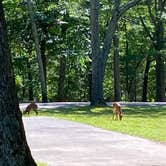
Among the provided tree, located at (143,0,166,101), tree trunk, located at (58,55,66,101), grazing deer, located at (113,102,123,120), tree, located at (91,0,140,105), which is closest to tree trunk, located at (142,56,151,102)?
tree, located at (143,0,166,101)

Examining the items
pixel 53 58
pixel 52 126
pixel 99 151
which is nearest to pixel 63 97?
pixel 53 58

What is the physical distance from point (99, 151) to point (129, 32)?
1848 inches

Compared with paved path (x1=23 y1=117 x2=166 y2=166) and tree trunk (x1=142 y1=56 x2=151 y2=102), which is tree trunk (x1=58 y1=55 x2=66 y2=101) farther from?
paved path (x1=23 y1=117 x2=166 y2=166)

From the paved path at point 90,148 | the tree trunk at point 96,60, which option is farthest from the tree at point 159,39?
the paved path at point 90,148

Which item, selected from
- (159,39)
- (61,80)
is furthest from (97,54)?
(61,80)

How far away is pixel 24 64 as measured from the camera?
186ft

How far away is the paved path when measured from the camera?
38.6 feet

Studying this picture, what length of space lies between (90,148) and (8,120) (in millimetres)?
5918

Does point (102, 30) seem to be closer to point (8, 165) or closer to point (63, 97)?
point (63, 97)

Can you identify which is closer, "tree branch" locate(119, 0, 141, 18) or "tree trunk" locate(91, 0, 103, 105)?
"tree trunk" locate(91, 0, 103, 105)

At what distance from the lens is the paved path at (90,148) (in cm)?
1177

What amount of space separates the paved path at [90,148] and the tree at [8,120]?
3.04m

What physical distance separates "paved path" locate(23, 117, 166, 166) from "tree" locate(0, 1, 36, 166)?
304 centimetres

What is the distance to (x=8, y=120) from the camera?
8320mm
